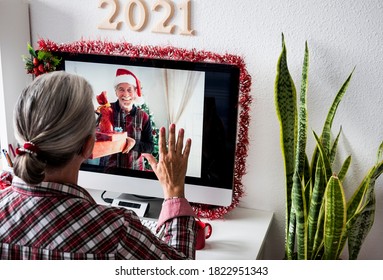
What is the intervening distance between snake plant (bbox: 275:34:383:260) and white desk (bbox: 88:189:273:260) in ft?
0.41

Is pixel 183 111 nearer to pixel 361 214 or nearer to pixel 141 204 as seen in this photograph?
pixel 141 204

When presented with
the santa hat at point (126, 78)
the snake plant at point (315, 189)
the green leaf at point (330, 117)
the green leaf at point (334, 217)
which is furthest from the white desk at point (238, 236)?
the santa hat at point (126, 78)

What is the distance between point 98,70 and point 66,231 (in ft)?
2.78

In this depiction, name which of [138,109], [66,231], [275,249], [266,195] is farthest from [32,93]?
[275,249]

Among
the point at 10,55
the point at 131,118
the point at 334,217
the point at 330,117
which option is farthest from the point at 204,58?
the point at 10,55

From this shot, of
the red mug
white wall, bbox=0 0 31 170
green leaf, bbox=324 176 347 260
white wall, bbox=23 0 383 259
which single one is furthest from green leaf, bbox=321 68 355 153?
white wall, bbox=0 0 31 170

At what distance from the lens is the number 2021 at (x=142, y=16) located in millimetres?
1775

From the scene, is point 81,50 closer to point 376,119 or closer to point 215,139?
point 215,139

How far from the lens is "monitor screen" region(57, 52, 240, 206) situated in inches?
64.5

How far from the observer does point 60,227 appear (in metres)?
1.03

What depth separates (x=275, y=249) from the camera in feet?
6.43

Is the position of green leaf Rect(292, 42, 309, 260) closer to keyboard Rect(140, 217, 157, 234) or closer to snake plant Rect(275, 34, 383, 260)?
snake plant Rect(275, 34, 383, 260)

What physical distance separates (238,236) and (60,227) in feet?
2.75

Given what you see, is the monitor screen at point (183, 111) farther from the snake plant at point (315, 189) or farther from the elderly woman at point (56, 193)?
the elderly woman at point (56, 193)
